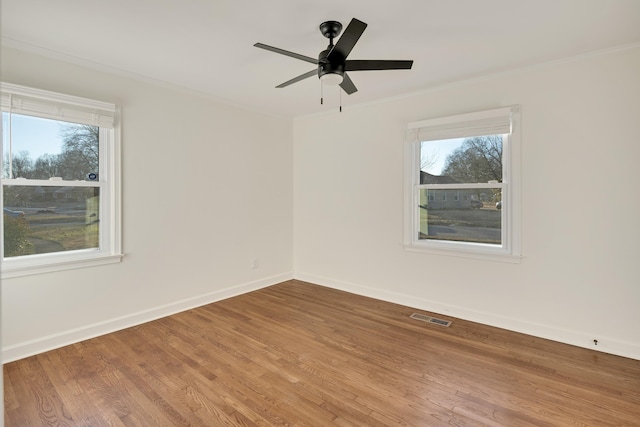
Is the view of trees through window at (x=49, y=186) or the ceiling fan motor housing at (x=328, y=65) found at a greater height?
the ceiling fan motor housing at (x=328, y=65)

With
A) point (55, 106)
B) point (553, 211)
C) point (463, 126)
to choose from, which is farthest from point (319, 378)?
point (55, 106)

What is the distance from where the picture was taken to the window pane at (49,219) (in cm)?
291

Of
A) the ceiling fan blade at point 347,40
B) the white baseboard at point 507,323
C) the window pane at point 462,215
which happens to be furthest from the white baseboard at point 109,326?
the ceiling fan blade at point 347,40

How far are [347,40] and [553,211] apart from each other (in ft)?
7.84

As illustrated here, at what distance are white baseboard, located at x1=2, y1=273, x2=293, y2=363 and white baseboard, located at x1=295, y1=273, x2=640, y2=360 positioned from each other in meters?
1.48

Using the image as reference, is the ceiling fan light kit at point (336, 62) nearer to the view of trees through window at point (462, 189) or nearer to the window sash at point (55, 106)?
the view of trees through window at point (462, 189)

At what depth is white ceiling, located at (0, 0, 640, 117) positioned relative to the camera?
7.68ft

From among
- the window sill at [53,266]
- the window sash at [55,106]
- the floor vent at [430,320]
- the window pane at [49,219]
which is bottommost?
the floor vent at [430,320]

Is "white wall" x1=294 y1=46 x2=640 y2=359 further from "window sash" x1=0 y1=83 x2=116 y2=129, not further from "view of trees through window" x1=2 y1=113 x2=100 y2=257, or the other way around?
"view of trees through window" x1=2 y1=113 x2=100 y2=257

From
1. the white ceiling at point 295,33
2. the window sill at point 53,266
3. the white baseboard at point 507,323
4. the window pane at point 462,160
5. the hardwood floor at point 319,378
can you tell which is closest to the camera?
the hardwood floor at point 319,378

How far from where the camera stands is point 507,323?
3447 mm

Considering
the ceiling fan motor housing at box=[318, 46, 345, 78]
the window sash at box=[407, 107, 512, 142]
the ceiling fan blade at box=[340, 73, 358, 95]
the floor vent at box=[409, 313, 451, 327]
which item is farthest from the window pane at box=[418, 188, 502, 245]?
the ceiling fan motor housing at box=[318, 46, 345, 78]

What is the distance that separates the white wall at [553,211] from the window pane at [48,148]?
9.71 feet

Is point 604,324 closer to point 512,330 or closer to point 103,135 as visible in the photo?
point 512,330
